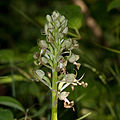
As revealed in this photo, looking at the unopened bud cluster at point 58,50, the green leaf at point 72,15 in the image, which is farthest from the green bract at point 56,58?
the green leaf at point 72,15

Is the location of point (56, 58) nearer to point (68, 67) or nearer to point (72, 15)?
point (68, 67)

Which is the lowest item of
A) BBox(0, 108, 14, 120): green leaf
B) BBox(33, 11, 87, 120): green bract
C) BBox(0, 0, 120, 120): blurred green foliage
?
BBox(0, 108, 14, 120): green leaf

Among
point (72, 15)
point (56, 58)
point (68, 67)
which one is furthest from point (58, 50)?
point (72, 15)

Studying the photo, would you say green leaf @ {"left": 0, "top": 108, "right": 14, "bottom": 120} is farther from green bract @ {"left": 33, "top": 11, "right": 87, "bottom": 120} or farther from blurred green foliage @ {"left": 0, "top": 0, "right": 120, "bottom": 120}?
green bract @ {"left": 33, "top": 11, "right": 87, "bottom": 120}

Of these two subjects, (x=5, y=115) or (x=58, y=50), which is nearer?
(x=58, y=50)

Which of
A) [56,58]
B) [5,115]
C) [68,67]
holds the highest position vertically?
[68,67]

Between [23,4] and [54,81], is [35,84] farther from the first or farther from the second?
[23,4]

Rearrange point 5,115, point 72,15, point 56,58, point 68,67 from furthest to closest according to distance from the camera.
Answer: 1. point 72,15
2. point 68,67
3. point 5,115
4. point 56,58

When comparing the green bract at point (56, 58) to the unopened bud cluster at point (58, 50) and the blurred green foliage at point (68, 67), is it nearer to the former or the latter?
the unopened bud cluster at point (58, 50)

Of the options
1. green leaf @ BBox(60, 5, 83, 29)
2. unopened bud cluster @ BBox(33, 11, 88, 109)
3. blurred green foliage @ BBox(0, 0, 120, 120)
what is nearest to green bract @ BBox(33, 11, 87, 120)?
unopened bud cluster @ BBox(33, 11, 88, 109)
